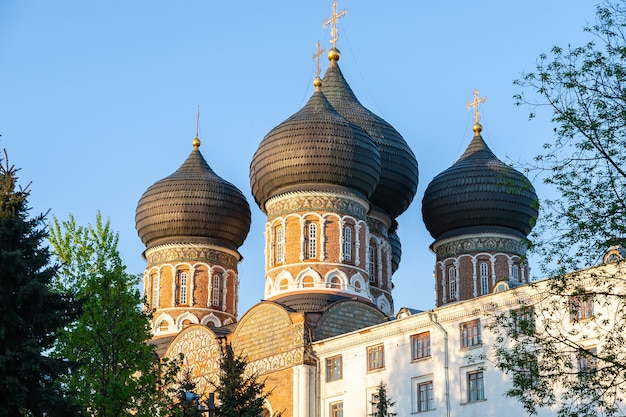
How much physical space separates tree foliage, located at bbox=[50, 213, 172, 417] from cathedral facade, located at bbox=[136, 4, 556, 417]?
9.77m

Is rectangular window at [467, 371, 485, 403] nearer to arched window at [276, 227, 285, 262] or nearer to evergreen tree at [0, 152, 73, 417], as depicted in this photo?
arched window at [276, 227, 285, 262]

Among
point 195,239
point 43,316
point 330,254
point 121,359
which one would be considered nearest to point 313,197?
point 330,254

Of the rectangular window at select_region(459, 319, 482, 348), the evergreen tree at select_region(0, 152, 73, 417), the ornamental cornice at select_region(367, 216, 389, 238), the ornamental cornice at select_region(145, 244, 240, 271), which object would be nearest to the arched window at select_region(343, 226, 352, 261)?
the ornamental cornice at select_region(367, 216, 389, 238)

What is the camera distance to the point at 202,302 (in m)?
41.4

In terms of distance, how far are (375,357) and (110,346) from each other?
11.9 m

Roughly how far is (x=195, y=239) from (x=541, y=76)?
2766 cm

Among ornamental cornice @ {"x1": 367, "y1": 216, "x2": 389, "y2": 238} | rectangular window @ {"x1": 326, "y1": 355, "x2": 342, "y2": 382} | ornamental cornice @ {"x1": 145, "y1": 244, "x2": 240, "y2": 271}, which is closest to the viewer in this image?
rectangular window @ {"x1": 326, "y1": 355, "x2": 342, "y2": 382}

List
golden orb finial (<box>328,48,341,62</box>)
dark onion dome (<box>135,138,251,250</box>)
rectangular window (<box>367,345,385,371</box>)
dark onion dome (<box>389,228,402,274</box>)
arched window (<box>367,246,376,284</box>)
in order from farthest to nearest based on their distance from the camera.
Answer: dark onion dome (<box>389,228,402,274</box>), golden orb finial (<box>328,48,341,62</box>), dark onion dome (<box>135,138,251,250</box>), arched window (<box>367,246,376,284</box>), rectangular window (<box>367,345,385,371</box>)

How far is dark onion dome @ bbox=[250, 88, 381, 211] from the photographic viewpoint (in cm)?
3659

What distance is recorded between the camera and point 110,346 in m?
21.2

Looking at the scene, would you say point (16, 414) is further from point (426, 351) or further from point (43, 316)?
point (426, 351)

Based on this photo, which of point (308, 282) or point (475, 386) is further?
point (308, 282)

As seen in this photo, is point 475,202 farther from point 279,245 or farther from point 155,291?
point 155,291

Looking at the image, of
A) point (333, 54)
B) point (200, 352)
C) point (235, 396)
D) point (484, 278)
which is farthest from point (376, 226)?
point (235, 396)
